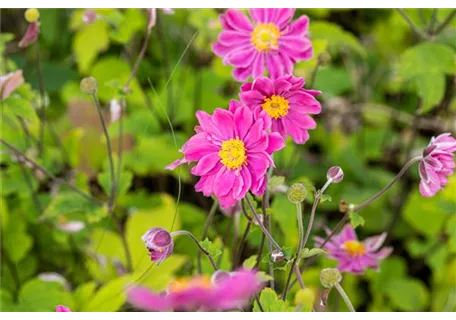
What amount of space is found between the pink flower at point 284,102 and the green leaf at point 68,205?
477mm

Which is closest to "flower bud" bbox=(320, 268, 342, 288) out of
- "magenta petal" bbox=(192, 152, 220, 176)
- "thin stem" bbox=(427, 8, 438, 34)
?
"magenta petal" bbox=(192, 152, 220, 176)

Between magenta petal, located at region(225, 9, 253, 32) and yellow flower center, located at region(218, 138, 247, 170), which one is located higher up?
magenta petal, located at region(225, 9, 253, 32)

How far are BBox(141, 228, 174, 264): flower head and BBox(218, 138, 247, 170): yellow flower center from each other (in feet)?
0.29

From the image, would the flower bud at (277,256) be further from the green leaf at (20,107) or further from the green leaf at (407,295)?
the green leaf at (407,295)

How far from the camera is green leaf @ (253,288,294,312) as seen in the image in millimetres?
631

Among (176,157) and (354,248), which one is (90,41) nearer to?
(176,157)

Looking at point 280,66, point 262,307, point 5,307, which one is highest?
point 280,66

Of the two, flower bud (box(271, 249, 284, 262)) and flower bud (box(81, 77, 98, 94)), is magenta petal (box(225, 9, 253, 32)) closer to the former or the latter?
flower bud (box(81, 77, 98, 94))

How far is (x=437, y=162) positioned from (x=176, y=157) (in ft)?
1.98

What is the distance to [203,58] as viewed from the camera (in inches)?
63.8
